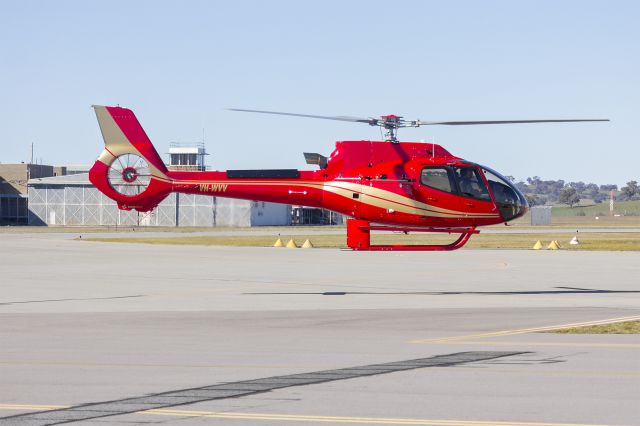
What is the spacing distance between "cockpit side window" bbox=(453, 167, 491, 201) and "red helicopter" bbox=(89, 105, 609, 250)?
29 mm

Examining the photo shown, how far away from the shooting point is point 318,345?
1814 centimetres

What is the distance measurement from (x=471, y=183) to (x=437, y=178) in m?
0.99

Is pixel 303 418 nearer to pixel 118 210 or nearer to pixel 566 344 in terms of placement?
pixel 566 344

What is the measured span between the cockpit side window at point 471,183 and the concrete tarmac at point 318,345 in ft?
9.73

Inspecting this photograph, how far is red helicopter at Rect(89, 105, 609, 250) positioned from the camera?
97.9ft

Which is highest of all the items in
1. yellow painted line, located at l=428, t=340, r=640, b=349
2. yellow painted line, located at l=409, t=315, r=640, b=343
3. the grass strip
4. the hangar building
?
the hangar building

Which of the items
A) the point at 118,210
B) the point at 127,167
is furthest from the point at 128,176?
the point at 118,210

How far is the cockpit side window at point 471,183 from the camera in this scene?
29750 mm

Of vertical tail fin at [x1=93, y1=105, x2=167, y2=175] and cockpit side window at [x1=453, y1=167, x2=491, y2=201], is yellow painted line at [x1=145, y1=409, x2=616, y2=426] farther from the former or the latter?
vertical tail fin at [x1=93, y1=105, x2=167, y2=175]

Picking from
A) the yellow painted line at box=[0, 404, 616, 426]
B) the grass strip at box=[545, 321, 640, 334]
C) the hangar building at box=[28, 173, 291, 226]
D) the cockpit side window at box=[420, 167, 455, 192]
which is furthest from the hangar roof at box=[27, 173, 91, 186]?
the yellow painted line at box=[0, 404, 616, 426]

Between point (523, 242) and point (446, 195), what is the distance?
147 feet

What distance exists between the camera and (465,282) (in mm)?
35906

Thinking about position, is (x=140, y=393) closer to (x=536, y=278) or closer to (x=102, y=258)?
(x=536, y=278)

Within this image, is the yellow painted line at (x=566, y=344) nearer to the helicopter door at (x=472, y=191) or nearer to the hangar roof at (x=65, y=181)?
the helicopter door at (x=472, y=191)
